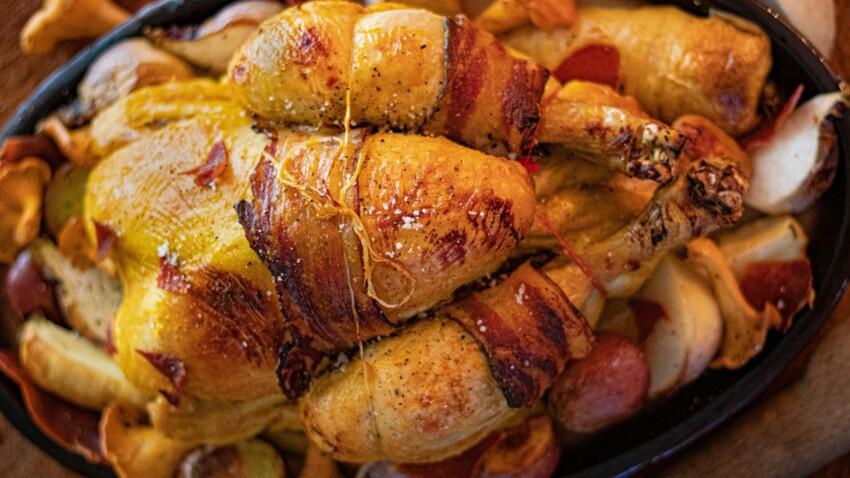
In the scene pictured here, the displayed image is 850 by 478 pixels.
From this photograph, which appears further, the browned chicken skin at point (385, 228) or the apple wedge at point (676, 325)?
the apple wedge at point (676, 325)

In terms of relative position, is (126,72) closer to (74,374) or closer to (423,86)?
(74,374)

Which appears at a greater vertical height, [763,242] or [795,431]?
[763,242]

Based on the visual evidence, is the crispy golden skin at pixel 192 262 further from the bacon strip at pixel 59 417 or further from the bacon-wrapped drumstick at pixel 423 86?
the bacon strip at pixel 59 417

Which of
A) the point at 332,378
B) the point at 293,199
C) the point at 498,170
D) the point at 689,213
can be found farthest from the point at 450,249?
the point at 689,213

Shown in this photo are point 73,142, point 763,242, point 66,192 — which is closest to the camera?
point 763,242

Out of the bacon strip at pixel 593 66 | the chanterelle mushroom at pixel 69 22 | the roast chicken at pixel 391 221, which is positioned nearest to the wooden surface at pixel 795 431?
the roast chicken at pixel 391 221

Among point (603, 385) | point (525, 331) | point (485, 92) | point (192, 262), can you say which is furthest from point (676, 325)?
point (192, 262)

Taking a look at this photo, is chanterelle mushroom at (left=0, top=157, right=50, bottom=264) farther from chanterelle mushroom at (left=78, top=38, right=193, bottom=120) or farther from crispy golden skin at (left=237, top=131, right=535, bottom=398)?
crispy golden skin at (left=237, top=131, right=535, bottom=398)

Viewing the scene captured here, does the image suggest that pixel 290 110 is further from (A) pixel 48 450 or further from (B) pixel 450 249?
(A) pixel 48 450
